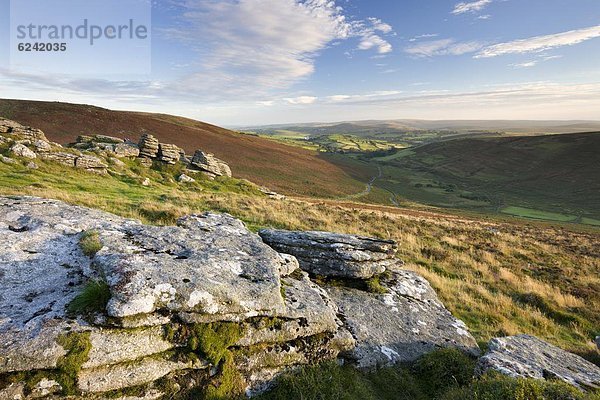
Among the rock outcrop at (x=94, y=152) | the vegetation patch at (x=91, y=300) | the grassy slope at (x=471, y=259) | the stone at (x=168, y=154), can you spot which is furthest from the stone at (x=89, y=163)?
the vegetation patch at (x=91, y=300)

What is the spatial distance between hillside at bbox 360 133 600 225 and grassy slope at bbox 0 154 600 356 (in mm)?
50307

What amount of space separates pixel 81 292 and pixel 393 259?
8276 mm

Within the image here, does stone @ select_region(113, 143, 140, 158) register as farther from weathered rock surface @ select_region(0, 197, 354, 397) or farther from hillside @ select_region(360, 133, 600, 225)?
hillside @ select_region(360, 133, 600, 225)

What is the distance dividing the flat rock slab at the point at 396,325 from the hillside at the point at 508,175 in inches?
2677

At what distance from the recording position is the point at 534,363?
6.37 metres

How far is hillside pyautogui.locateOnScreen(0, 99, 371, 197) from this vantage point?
50.9 metres

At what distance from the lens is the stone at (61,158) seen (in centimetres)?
2635

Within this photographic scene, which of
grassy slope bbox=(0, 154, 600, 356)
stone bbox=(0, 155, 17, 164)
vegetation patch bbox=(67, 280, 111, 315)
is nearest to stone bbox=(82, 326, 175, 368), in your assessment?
vegetation patch bbox=(67, 280, 111, 315)

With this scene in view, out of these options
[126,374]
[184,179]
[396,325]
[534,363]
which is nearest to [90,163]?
[184,179]

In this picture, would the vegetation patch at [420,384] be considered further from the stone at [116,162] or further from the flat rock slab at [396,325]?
the stone at [116,162]

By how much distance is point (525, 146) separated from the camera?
131 m

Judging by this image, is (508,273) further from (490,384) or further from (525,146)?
(525,146)

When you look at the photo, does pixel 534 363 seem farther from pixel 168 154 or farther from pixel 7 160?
pixel 168 154

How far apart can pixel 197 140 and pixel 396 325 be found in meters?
63.3
